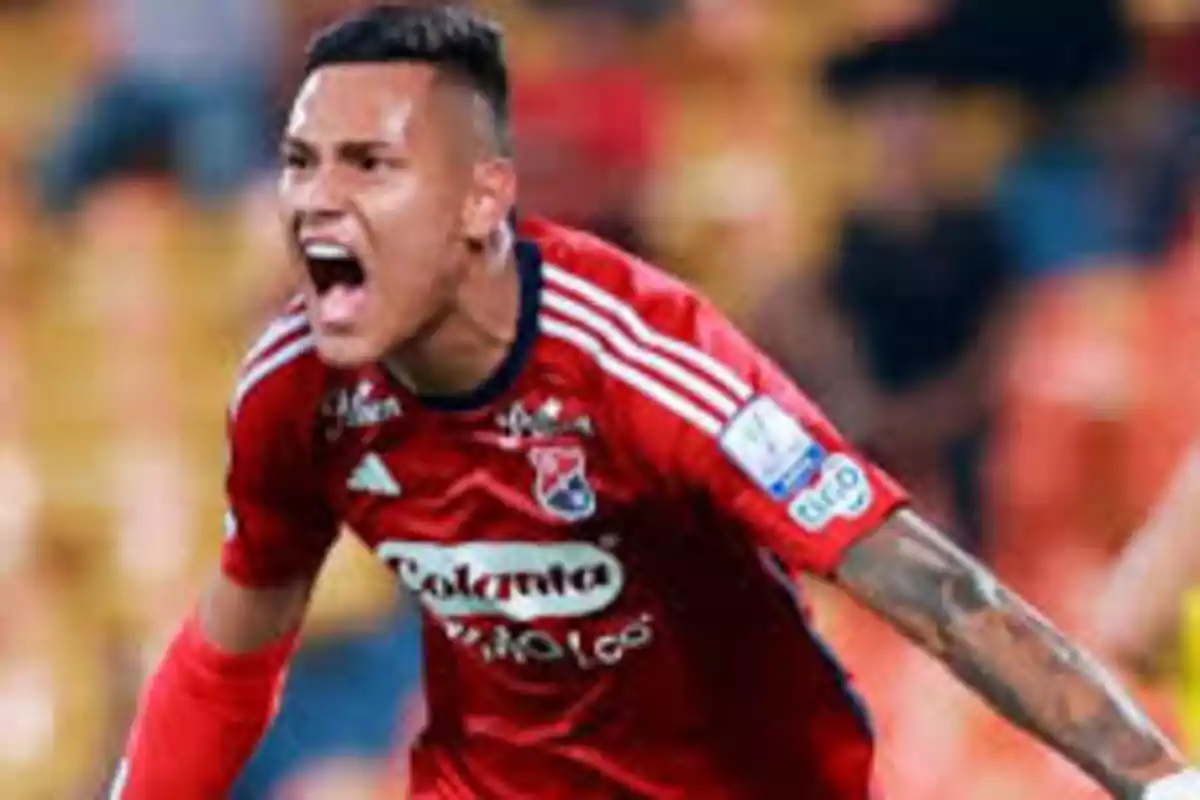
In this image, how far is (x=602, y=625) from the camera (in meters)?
4.50

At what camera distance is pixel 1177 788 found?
3.99 m

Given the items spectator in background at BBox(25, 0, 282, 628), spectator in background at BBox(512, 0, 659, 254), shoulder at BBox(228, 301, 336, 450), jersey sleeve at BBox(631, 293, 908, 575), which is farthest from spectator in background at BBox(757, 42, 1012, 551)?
jersey sleeve at BBox(631, 293, 908, 575)

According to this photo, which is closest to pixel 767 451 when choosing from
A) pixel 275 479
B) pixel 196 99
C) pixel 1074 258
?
pixel 275 479

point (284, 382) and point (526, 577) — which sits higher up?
point (284, 382)

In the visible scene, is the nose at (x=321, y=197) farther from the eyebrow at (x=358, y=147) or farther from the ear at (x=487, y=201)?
the ear at (x=487, y=201)

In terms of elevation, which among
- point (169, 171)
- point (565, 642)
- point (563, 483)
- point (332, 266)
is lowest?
point (169, 171)

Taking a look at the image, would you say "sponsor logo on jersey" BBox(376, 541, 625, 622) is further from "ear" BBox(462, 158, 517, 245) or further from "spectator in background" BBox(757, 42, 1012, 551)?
"spectator in background" BBox(757, 42, 1012, 551)

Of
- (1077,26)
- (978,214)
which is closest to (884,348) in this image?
(978,214)

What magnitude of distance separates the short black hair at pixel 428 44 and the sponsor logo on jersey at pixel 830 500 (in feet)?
1.90

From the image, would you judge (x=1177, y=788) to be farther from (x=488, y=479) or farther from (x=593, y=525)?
(x=488, y=479)

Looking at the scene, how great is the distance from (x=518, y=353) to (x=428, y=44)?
1.26 ft

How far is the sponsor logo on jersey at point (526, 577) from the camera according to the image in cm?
446

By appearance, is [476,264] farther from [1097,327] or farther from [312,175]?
[1097,327]

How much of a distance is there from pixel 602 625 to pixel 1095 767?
27.0 inches
